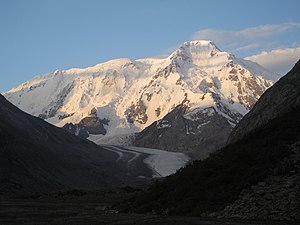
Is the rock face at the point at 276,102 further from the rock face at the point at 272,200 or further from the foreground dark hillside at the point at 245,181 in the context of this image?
the rock face at the point at 272,200

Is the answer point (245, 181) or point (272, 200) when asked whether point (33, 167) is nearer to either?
point (245, 181)

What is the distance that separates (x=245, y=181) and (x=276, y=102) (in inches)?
959

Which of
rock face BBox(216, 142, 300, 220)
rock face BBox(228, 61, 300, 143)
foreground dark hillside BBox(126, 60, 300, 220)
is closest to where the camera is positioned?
rock face BBox(216, 142, 300, 220)

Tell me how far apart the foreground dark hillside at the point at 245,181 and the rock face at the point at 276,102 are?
739cm

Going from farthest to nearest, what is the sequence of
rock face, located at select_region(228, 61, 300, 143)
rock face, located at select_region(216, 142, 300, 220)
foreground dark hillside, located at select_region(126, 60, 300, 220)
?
rock face, located at select_region(228, 61, 300, 143) < foreground dark hillside, located at select_region(126, 60, 300, 220) < rock face, located at select_region(216, 142, 300, 220)

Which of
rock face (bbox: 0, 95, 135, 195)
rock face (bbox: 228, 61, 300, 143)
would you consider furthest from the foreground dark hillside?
rock face (bbox: 0, 95, 135, 195)

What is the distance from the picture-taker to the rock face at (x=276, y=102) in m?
52.6

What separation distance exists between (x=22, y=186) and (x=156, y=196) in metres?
89.5

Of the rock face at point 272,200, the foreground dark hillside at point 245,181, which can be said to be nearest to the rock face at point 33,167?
the foreground dark hillside at point 245,181

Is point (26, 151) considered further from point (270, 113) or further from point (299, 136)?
point (299, 136)

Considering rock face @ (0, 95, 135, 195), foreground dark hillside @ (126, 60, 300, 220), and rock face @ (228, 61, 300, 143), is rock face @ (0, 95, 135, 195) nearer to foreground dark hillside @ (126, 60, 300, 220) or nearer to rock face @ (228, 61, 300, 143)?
rock face @ (228, 61, 300, 143)

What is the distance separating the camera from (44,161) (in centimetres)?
15662

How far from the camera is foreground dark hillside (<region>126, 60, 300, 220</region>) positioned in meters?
30.4

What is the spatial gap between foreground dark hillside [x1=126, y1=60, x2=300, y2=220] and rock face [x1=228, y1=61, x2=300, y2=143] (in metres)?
7.39
